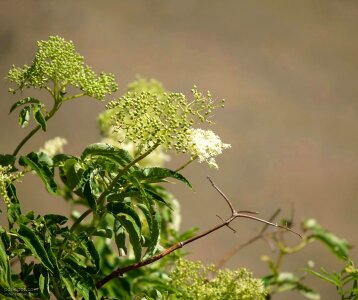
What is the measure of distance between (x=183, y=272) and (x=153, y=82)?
15.6 inches

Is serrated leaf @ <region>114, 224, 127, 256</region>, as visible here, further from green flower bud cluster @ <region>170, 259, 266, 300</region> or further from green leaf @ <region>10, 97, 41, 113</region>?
green leaf @ <region>10, 97, 41, 113</region>

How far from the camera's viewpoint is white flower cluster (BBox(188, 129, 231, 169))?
2.27 feet

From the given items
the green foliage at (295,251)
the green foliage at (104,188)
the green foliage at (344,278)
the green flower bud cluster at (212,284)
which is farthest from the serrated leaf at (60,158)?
the green foliage at (295,251)

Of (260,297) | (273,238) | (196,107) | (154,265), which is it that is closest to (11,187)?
(196,107)

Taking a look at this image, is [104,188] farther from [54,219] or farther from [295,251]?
[295,251]

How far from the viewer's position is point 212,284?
0.83m

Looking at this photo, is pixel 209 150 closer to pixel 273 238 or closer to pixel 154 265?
pixel 154 265

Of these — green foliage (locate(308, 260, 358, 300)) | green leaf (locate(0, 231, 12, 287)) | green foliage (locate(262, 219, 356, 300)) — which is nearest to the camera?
green leaf (locate(0, 231, 12, 287))

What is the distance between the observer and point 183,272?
84cm

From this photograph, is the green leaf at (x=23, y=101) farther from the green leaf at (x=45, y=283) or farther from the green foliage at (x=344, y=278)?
the green foliage at (x=344, y=278)

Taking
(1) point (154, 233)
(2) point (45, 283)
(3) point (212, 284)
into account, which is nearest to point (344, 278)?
(3) point (212, 284)

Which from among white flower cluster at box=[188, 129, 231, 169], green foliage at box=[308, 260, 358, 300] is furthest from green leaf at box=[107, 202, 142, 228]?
green foliage at box=[308, 260, 358, 300]

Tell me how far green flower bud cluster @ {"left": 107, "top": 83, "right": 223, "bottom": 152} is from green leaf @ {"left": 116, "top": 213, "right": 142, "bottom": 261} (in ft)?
0.31

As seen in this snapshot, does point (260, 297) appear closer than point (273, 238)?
Yes
